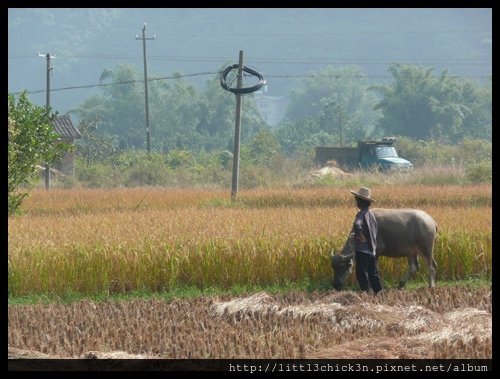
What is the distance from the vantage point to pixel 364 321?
11758 mm

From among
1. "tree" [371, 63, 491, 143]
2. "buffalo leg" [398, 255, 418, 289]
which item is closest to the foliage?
"tree" [371, 63, 491, 143]

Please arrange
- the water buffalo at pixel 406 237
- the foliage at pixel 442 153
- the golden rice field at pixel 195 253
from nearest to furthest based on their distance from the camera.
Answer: the water buffalo at pixel 406 237 < the golden rice field at pixel 195 253 < the foliage at pixel 442 153

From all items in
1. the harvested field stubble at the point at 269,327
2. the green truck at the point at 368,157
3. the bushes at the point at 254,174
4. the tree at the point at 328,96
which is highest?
the tree at the point at 328,96

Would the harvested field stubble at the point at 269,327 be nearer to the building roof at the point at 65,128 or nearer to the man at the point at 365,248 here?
the man at the point at 365,248

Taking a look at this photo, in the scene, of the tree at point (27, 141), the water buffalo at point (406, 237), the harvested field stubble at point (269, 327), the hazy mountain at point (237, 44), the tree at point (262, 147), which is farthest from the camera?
the hazy mountain at point (237, 44)

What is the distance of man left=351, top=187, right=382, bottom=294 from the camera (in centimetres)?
1374

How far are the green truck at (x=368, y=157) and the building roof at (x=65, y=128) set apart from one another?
1095 centimetres

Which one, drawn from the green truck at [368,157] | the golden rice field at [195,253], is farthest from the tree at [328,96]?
the golden rice field at [195,253]

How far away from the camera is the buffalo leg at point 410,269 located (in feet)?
48.1

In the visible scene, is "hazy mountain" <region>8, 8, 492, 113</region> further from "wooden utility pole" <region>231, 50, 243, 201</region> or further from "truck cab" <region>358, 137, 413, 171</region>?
"wooden utility pole" <region>231, 50, 243, 201</region>

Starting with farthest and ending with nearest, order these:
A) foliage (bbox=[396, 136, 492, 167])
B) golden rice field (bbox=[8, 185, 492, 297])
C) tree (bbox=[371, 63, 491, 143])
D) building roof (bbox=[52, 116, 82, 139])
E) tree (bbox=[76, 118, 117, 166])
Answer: tree (bbox=[371, 63, 491, 143]) < foliage (bbox=[396, 136, 492, 167]) < tree (bbox=[76, 118, 117, 166]) < building roof (bbox=[52, 116, 82, 139]) < golden rice field (bbox=[8, 185, 492, 297])

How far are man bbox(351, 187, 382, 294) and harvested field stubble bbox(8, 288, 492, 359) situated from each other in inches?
13.4
